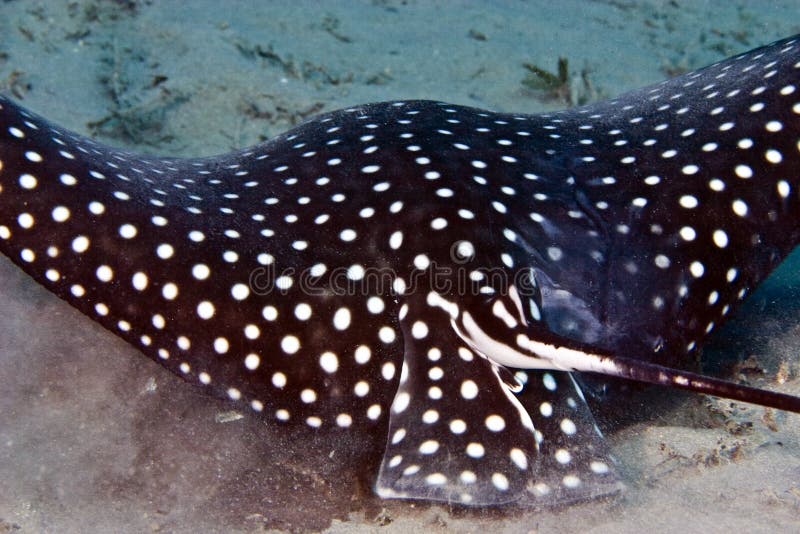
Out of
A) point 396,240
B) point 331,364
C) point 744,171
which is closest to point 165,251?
point 331,364

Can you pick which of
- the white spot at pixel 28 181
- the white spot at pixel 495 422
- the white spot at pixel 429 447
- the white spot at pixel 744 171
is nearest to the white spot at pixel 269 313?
the white spot at pixel 429 447

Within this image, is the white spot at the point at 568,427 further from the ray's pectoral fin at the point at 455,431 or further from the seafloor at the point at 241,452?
the seafloor at the point at 241,452

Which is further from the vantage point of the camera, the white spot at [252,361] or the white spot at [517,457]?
the white spot at [252,361]

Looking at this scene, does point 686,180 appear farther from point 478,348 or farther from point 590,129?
point 478,348

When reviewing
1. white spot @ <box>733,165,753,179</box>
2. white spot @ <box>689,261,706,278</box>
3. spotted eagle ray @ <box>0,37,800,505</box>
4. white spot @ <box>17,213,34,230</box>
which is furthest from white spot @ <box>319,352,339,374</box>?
white spot @ <box>733,165,753,179</box>

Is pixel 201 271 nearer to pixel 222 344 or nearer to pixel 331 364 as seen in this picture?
pixel 222 344

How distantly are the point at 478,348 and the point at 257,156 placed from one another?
1.72m

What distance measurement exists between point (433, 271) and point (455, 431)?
2.04ft

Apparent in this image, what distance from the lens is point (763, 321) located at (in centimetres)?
346

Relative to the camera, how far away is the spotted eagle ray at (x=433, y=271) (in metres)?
2.39

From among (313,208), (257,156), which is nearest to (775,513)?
(313,208)

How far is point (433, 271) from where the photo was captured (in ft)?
8.12

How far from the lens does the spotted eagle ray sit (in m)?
2.39

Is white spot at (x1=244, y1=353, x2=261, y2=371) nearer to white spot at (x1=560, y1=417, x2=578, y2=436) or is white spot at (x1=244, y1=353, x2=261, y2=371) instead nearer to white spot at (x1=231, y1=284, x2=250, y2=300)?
white spot at (x1=231, y1=284, x2=250, y2=300)
